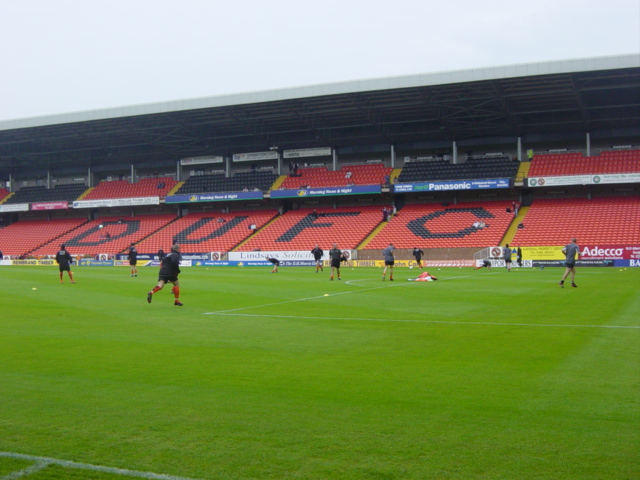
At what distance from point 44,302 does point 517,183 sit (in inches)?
1708

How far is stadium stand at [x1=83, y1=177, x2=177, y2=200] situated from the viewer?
6819 cm

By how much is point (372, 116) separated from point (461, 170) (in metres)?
9.98

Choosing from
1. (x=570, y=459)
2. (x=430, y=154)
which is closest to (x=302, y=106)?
(x=430, y=154)

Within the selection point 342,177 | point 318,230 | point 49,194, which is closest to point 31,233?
point 49,194

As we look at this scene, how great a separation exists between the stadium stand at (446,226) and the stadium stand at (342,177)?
4.88 meters

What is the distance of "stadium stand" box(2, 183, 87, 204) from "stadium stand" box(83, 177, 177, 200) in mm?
2394

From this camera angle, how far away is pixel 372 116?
2128 inches

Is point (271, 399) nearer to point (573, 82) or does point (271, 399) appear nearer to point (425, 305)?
point (425, 305)

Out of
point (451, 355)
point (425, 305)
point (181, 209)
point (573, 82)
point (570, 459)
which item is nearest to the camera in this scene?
point (570, 459)

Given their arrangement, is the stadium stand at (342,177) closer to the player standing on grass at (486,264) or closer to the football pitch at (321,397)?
the player standing on grass at (486,264)

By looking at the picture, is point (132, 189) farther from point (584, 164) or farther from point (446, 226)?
point (584, 164)

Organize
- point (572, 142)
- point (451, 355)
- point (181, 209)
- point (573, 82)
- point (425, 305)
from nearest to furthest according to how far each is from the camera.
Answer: point (451, 355) → point (425, 305) → point (573, 82) → point (572, 142) → point (181, 209)

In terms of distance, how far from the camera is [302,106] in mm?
51969

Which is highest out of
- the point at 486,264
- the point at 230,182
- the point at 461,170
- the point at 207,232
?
the point at 230,182
